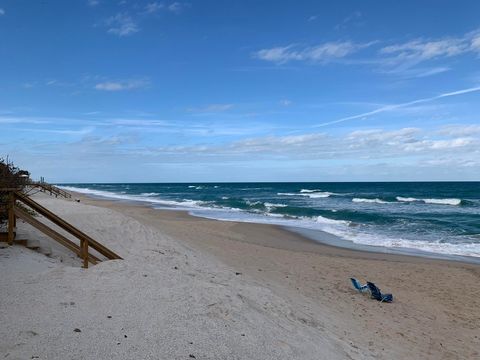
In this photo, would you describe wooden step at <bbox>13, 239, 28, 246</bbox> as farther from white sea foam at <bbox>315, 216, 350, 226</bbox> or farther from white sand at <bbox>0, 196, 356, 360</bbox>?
white sea foam at <bbox>315, 216, 350, 226</bbox>

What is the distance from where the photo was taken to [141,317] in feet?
17.5

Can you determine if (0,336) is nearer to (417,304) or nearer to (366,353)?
(366,353)

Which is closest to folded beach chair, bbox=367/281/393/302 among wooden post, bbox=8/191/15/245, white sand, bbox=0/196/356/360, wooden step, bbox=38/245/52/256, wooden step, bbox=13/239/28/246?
white sand, bbox=0/196/356/360

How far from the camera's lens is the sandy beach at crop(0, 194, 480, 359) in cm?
470

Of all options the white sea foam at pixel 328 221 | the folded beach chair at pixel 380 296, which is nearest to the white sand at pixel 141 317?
the folded beach chair at pixel 380 296

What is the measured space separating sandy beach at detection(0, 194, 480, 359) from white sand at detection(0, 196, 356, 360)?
17 millimetres

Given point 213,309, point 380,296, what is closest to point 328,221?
point 380,296

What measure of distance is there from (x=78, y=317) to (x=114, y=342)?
81cm

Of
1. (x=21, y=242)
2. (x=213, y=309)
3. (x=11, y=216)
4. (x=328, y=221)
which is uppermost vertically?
(x=11, y=216)

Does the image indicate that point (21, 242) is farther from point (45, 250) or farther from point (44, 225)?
point (44, 225)

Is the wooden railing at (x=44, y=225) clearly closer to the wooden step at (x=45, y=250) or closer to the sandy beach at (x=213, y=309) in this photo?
the sandy beach at (x=213, y=309)

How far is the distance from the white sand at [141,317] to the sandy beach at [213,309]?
0.02 meters

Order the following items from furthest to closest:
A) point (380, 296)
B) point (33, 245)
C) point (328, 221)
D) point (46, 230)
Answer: point (328, 221) < point (380, 296) < point (33, 245) < point (46, 230)

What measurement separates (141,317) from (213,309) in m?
1.09
